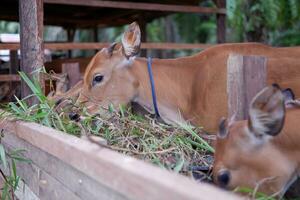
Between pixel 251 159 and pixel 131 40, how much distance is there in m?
2.39

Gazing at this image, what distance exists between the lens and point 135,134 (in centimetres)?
349

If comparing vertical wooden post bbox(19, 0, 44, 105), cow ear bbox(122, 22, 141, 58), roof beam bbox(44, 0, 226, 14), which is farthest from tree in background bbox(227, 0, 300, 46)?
vertical wooden post bbox(19, 0, 44, 105)

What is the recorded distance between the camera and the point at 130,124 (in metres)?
3.69

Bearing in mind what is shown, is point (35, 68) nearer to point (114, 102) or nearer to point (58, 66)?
point (114, 102)

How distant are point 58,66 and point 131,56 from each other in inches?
136

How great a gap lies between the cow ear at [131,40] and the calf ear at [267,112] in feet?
7.47

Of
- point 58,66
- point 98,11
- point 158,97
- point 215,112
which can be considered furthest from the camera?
point 98,11

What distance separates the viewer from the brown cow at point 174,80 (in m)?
4.70

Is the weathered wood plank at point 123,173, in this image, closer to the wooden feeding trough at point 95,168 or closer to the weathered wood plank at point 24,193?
the wooden feeding trough at point 95,168

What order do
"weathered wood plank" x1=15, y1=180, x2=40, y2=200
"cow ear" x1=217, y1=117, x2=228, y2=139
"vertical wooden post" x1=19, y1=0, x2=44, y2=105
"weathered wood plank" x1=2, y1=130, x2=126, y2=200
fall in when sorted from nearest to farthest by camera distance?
"weathered wood plank" x1=2, y1=130, x2=126, y2=200 < "cow ear" x1=217, y1=117, x2=228, y2=139 < "weathered wood plank" x1=15, y1=180, x2=40, y2=200 < "vertical wooden post" x1=19, y1=0, x2=44, y2=105

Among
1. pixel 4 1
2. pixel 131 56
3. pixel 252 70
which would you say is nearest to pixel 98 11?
pixel 4 1

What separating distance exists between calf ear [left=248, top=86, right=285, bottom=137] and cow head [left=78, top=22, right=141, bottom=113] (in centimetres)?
221

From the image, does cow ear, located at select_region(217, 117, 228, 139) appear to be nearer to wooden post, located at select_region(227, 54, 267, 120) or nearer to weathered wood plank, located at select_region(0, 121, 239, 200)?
wooden post, located at select_region(227, 54, 267, 120)

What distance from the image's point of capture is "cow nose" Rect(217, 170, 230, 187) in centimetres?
268
